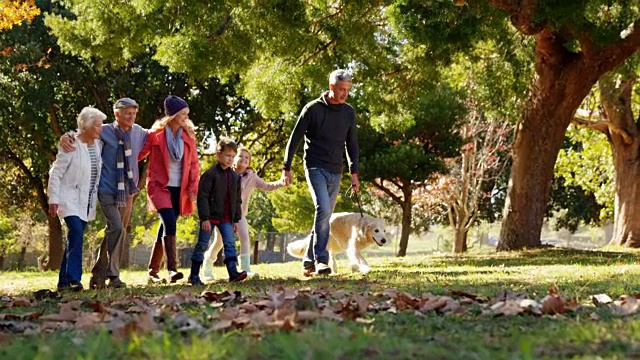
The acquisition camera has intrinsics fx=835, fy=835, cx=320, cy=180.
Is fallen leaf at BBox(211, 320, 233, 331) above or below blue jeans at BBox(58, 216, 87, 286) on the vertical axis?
below

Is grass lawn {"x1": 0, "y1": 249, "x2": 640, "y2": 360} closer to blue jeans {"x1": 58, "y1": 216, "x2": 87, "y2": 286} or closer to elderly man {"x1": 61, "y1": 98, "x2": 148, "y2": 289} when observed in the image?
blue jeans {"x1": 58, "y1": 216, "x2": 87, "y2": 286}

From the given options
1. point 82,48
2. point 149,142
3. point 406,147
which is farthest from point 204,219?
point 406,147

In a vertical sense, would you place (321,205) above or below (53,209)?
above

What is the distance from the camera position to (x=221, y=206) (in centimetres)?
888

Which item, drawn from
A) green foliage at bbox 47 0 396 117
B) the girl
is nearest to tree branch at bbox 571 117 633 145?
green foliage at bbox 47 0 396 117

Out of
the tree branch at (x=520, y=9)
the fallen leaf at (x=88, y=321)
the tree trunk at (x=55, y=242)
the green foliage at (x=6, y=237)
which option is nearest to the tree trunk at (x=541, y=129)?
the tree branch at (x=520, y=9)

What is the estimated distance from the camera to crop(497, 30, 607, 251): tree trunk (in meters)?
14.4

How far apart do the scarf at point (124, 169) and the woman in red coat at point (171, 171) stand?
243mm

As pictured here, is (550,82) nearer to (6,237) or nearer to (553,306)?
(553,306)

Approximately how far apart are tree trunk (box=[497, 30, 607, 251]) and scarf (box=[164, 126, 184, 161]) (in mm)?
7721

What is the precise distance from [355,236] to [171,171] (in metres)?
2.53

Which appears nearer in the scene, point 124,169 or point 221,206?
point 124,169

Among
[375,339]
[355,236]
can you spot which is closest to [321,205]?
[355,236]

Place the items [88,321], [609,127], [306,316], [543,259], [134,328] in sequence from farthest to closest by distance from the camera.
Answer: [609,127], [543,259], [88,321], [306,316], [134,328]
